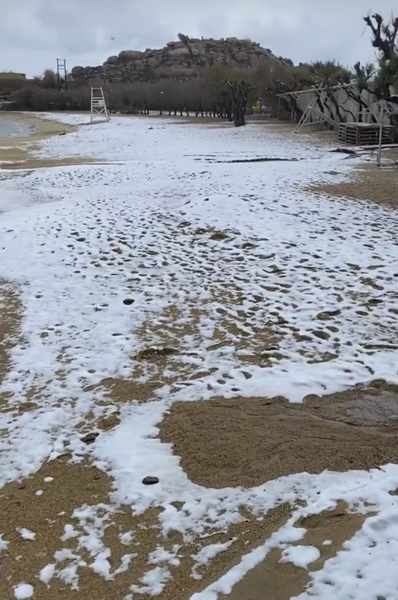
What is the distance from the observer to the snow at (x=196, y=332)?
297cm

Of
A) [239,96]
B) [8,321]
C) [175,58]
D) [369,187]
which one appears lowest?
[8,321]

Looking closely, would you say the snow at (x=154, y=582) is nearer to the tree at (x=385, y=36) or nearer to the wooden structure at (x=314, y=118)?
the tree at (x=385, y=36)

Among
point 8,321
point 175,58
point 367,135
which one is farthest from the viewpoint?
point 175,58

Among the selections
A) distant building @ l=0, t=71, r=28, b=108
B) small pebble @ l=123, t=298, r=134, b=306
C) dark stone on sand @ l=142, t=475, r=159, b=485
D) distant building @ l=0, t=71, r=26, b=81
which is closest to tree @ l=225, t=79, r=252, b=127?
small pebble @ l=123, t=298, r=134, b=306

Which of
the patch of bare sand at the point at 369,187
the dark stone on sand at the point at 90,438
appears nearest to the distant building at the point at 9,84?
the patch of bare sand at the point at 369,187

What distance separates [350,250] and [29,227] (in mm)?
5141

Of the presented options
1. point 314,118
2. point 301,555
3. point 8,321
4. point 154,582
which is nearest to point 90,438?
point 154,582

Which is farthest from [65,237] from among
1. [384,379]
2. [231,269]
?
[384,379]

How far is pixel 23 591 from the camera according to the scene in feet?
8.77

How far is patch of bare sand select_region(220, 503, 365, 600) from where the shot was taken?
8.27ft

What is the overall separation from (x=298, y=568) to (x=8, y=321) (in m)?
4.21

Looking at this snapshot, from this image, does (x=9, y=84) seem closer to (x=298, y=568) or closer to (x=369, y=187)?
(x=369, y=187)

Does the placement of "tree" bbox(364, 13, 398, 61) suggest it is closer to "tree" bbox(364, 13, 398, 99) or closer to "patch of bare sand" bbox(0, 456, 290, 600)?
"tree" bbox(364, 13, 398, 99)

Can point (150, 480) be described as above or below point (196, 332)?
below
